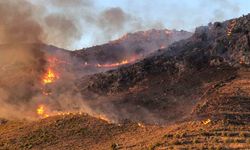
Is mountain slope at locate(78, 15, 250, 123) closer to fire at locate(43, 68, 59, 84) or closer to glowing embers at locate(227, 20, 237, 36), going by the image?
glowing embers at locate(227, 20, 237, 36)

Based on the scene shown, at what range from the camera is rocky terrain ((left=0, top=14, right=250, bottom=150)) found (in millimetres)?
56688

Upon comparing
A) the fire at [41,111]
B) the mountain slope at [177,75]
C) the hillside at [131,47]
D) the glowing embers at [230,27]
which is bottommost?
the fire at [41,111]

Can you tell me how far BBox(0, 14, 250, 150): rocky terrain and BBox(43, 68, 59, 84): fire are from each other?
5403 millimetres

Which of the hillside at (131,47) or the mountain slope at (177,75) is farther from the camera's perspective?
the hillside at (131,47)

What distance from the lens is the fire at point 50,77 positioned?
9175cm

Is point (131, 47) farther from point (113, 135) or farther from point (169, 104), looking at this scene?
point (113, 135)

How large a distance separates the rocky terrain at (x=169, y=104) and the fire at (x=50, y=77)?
5403 millimetres

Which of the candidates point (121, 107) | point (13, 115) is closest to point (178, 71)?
point (121, 107)

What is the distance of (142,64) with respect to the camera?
89.2 meters

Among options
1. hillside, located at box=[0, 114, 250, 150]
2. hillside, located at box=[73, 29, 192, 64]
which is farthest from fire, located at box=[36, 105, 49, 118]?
hillside, located at box=[73, 29, 192, 64]

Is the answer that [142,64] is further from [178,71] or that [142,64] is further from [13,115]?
[13,115]

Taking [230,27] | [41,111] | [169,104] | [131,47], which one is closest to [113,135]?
[169,104]

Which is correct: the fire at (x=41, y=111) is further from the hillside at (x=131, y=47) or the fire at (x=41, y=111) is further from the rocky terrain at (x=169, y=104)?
the hillside at (x=131, y=47)

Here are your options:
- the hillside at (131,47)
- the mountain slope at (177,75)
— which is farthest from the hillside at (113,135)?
the hillside at (131,47)
